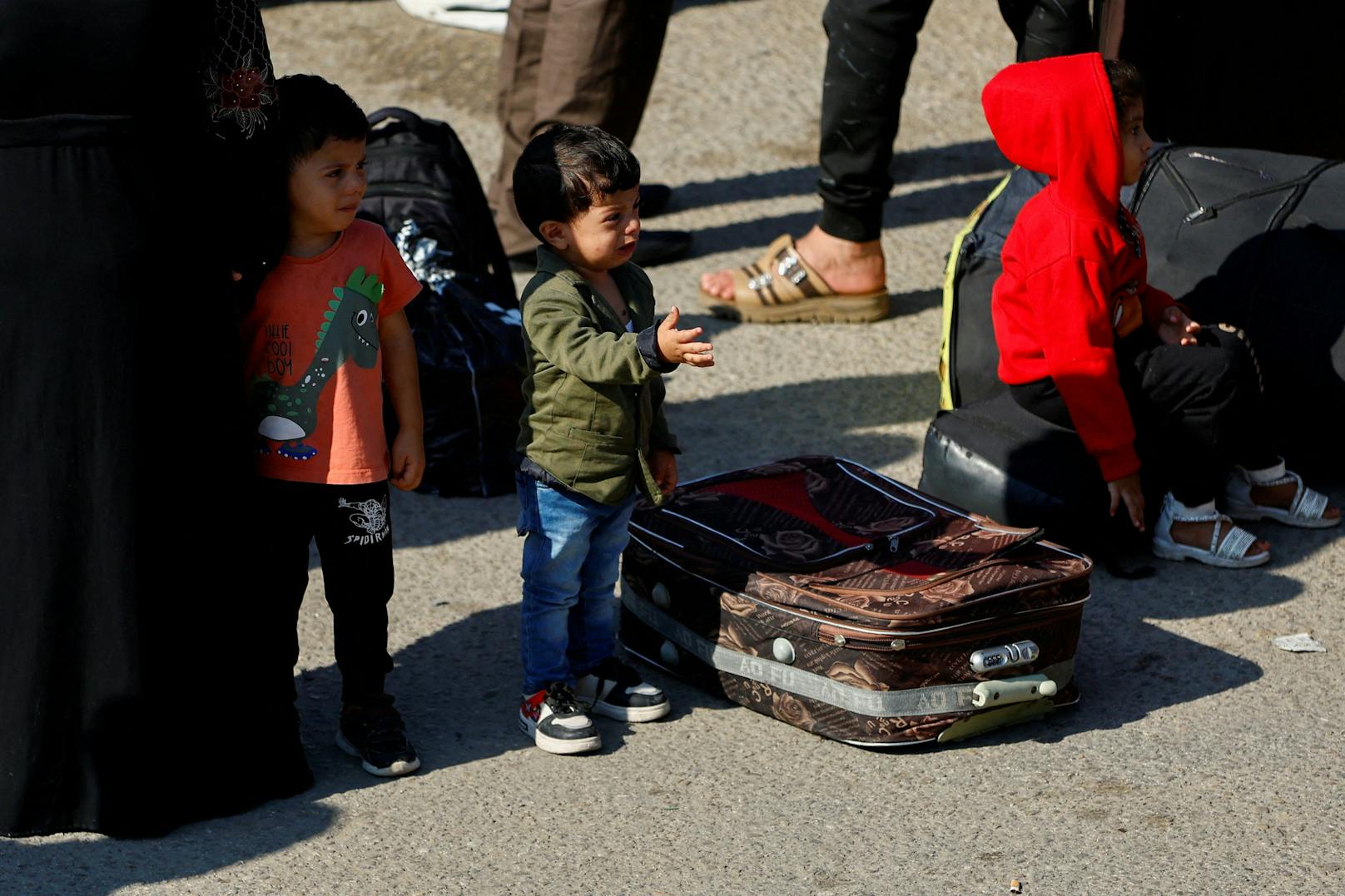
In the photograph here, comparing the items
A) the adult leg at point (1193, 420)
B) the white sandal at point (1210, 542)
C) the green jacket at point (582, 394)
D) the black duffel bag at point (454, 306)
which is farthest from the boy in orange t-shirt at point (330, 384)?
the white sandal at point (1210, 542)

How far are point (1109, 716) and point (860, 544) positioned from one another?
61 cm

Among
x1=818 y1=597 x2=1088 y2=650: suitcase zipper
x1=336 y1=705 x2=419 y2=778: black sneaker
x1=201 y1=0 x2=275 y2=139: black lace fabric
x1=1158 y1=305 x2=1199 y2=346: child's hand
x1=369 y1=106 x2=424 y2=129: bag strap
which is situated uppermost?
x1=201 y1=0 x2=275 y2=139: black lace fabric

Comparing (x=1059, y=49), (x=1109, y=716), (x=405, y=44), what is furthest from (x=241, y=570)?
(x=405, y=44)

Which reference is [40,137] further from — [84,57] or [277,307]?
[277,307]

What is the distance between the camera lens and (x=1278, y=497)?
3.89 m

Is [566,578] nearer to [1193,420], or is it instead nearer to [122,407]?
[122,407]

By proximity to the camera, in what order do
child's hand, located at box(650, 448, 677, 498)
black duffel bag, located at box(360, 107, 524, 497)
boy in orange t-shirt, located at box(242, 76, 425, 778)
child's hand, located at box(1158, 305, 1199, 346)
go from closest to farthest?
boy in orange t-shirt, located at box(242, 76, 425, 778), child's hand, located at box(650, 448, 677, 498), child's hand, located at box(1158, 305, 1199, 346), black duffel bag, located at box(360, 107, 524, 497)

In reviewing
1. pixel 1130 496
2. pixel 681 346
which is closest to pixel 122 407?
pixel 681 346

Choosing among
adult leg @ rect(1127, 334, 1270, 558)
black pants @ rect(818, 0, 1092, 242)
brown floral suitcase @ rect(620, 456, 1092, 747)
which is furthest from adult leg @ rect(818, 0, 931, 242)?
brown floral suitcase @ rect(620, 456, 1092, 747)

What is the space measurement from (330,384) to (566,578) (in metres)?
0.61

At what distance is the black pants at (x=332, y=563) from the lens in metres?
2.81

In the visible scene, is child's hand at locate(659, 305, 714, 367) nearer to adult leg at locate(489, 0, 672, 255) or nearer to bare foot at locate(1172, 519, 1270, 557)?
bare foot at locate(1172, 519, 1270, 557)

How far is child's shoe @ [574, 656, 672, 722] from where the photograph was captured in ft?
10.4

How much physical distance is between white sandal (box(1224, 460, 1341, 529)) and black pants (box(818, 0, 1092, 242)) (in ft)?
4.44
